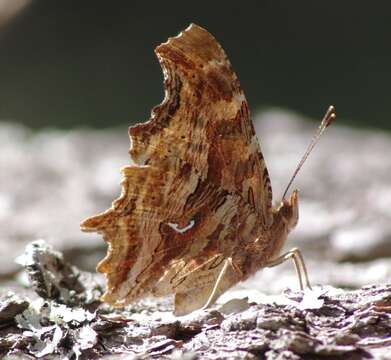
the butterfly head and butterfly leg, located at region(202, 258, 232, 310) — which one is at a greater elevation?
the butterfly head

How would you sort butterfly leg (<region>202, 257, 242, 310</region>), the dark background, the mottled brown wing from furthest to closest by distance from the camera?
1. the dark background
2. butterfly leg (<region>202, 257, 242, 310</region>)
3. the mottled brown wing

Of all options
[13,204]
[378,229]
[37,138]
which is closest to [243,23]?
[37,138]

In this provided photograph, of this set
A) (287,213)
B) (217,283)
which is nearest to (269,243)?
(287,213)

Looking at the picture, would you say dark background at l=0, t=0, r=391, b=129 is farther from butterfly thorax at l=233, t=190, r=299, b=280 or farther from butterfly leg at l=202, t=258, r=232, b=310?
butterfly leg at l=202, t=258, r=232, b=310

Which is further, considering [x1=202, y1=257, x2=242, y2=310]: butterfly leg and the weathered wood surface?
[x1=202, y1=257, x2=242, y2=310]: butterfly leg

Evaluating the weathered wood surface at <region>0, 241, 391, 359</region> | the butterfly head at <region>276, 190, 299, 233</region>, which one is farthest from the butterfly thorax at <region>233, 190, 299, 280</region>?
the weathered wood surface at <region>0, 241, 391, 359</region>

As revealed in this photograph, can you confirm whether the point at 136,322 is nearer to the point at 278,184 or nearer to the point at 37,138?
the point at 278,184
